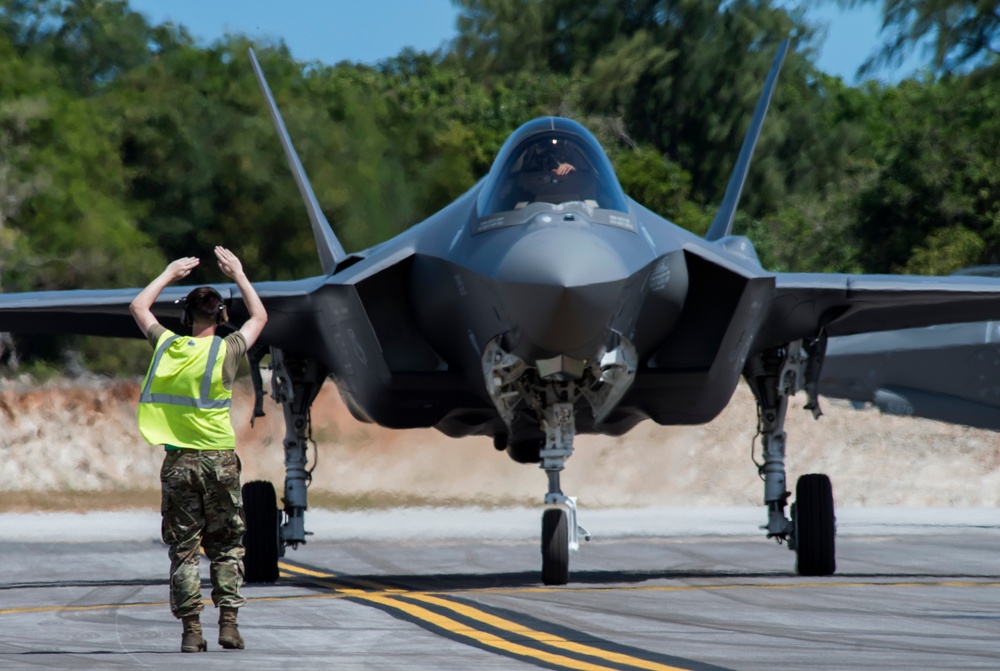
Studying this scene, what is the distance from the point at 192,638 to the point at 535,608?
2.41 metres

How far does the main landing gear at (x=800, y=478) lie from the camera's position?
11.4 meters

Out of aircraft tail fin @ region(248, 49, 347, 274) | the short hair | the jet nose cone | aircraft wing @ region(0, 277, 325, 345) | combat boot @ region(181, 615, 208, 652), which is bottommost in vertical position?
combat boot @ region(181, 615, 208, 652)

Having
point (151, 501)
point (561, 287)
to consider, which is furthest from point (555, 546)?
point (151, 501)

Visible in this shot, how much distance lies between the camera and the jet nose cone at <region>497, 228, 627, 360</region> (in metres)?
8.38

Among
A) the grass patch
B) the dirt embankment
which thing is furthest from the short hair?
the dirt embankment

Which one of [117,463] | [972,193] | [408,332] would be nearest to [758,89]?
[972,193]

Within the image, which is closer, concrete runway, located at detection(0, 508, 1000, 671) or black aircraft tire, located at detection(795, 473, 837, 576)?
concrete runway, located at detection(0, 508, 1000, 671)

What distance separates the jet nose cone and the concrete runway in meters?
1.61

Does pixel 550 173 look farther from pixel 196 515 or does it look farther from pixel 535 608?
pixel 196 515

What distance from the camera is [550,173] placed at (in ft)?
32.1

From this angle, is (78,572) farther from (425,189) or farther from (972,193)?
(972,193)

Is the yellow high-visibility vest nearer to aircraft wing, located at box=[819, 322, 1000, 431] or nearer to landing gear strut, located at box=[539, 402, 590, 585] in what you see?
landing gear strut, located at box=[539, 402, 590, 585]

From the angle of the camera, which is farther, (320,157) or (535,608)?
(320,157)

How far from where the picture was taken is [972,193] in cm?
3972
